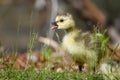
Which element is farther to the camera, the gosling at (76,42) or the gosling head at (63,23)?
the gosling head at (63,23)

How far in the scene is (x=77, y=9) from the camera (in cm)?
1210

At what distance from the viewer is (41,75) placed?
20.4 feet

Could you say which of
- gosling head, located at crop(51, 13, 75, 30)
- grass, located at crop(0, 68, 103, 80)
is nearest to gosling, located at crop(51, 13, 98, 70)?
gosling head, located at crop(51, 13, 75, 30)

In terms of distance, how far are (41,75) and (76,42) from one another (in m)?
0.85

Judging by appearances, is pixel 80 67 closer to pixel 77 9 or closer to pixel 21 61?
pixel 21 61

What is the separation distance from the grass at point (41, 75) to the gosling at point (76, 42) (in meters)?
0.35

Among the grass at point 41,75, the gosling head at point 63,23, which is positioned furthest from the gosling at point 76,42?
the grass at point 41,75

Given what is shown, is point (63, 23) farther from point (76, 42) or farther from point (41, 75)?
point (41, 75)

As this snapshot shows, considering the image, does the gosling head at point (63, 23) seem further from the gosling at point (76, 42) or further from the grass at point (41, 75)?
the grass at point (41, 75)

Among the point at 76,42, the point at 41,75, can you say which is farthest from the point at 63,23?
the point at 41,75

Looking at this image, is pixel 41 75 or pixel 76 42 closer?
pixel 41 75

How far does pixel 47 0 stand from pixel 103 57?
5.47 meters

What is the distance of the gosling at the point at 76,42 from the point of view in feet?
22.1

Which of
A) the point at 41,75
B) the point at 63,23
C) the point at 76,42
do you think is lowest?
the point at 41,75
